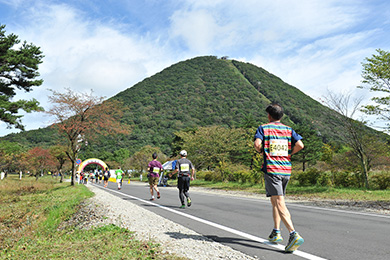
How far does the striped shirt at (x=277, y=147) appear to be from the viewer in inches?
163

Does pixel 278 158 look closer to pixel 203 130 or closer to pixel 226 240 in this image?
pixel 226 240

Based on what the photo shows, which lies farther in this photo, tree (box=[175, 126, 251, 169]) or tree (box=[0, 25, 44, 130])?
tree (box=[175, 126, 251, 169])

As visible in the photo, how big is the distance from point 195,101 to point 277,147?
11951 cm

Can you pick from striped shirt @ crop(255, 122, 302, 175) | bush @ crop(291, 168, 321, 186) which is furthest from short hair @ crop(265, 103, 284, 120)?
bush @ crop(291, 168, 321, 186)

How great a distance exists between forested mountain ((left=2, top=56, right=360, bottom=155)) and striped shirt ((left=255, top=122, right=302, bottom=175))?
69.0 meters

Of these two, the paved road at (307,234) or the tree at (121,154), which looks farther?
the tree at (121,154)

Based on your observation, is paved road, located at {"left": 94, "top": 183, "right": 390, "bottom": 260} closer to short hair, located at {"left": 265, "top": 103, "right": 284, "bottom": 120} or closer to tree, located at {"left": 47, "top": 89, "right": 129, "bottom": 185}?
short hair, located at {"left": 265, "top": 103, "right": 284, "bottom": 120}

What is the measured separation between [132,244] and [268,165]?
7.44 ft

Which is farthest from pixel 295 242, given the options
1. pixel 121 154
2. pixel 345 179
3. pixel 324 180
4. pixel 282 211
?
pixel 121 154

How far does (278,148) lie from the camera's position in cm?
418

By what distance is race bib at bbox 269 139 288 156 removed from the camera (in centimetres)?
416

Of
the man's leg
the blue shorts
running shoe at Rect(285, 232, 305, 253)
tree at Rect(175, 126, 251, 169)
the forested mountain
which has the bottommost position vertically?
running shoe at Rect(285, 232, 305, 253)

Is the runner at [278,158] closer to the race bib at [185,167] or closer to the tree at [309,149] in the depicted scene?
the race bib at [185,167]

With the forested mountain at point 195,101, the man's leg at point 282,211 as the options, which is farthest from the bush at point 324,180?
the forested mountain at point 195,101
